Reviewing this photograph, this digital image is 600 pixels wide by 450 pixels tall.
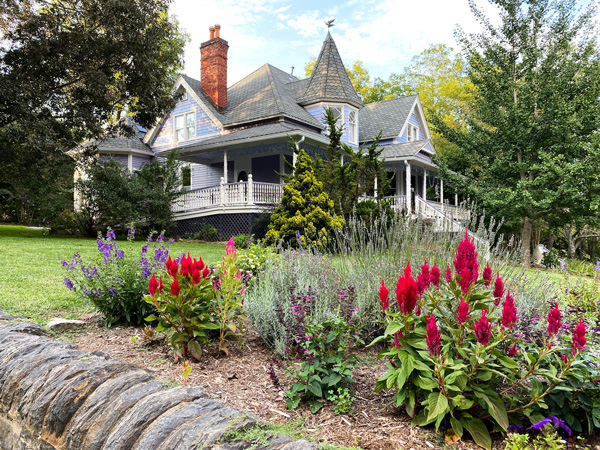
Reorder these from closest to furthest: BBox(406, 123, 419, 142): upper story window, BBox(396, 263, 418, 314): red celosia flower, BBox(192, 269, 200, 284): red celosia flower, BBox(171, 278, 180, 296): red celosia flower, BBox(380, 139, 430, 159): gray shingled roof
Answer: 1. BBox(396, 263, 418, 314): red celosia flower
2. BBox(171, 278, 180, 296): red celosia flower
3. BBox(192, 269, 200, 284): red celosia flower
4. BBox(380, 139, 430, 159): gray shingled roof
5. BBox(406, 123, 419, 142): upper story window

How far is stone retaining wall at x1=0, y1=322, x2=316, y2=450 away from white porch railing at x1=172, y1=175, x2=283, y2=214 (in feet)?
37.8

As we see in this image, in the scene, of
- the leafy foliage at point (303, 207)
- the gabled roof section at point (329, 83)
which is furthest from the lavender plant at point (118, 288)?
the gabled roof section at point (329, 83)

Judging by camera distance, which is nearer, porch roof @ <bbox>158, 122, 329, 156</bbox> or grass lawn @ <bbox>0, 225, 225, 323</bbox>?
grass lawn @ <bbox>0, 225, 225, 323</bbox>

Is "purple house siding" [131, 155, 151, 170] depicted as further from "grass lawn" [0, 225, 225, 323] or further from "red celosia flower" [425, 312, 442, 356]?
"red celosia flower" [425, 312, 442, 356]

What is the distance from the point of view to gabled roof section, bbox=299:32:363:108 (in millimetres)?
19281

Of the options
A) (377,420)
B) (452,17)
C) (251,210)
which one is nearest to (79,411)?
(377,420)

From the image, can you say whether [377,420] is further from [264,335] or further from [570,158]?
[570,158]

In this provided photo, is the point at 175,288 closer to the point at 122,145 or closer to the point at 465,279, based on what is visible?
the point at 465,279

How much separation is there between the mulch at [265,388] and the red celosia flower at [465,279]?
2.50 feet

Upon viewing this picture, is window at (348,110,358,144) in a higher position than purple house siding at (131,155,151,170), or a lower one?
higher

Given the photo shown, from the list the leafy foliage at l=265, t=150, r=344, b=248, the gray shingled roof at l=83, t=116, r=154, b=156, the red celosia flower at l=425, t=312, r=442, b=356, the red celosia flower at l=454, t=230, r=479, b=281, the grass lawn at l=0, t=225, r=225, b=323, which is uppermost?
the gray shingled roof at l=83, t=116, r=154, b=156

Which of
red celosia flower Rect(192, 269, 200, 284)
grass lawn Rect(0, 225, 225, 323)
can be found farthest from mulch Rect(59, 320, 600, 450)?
grass lawn Rect(0, 225, 225, 323)

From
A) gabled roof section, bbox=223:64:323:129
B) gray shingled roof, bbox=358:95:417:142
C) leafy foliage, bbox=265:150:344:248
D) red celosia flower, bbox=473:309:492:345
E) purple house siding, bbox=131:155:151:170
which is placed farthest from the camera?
gray shingled roof, bbox=358:95:417:142

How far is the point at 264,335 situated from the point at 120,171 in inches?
505
